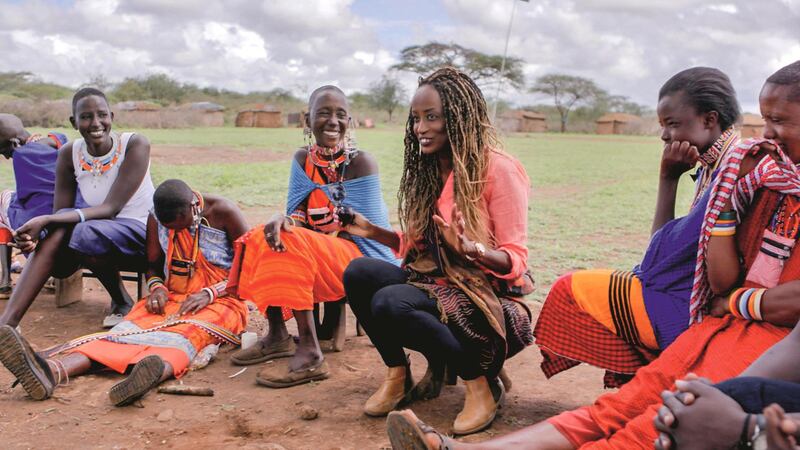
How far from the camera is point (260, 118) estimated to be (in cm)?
4491

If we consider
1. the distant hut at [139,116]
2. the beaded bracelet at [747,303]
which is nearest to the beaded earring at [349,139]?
the beaded bracelet at [747,303]

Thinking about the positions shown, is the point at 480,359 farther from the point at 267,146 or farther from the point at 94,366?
the point at 267,146

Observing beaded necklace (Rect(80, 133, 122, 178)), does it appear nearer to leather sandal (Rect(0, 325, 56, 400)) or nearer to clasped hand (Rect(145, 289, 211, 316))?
clasped hand (Rect(145, 289, 211, 316))

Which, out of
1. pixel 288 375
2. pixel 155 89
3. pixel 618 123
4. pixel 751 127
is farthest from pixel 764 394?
pixel 155 89

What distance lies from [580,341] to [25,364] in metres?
2.37

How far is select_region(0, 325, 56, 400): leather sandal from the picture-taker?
3.16 metres

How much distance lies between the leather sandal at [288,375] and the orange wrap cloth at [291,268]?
290 millimetres

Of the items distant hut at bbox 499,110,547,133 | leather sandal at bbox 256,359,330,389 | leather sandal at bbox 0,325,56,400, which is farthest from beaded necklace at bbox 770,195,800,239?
distant hut at bbox 499,110,547,133

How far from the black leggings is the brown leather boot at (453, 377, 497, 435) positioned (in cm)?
4

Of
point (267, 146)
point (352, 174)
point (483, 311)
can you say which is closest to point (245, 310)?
point (352, 174)

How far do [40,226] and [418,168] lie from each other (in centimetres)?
225

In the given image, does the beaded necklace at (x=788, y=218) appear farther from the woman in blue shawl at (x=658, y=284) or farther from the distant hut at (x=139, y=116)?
the distant hut at (x=139, y=116)

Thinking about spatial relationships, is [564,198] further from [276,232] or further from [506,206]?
[506,206]

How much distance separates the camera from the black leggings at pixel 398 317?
2904mm
